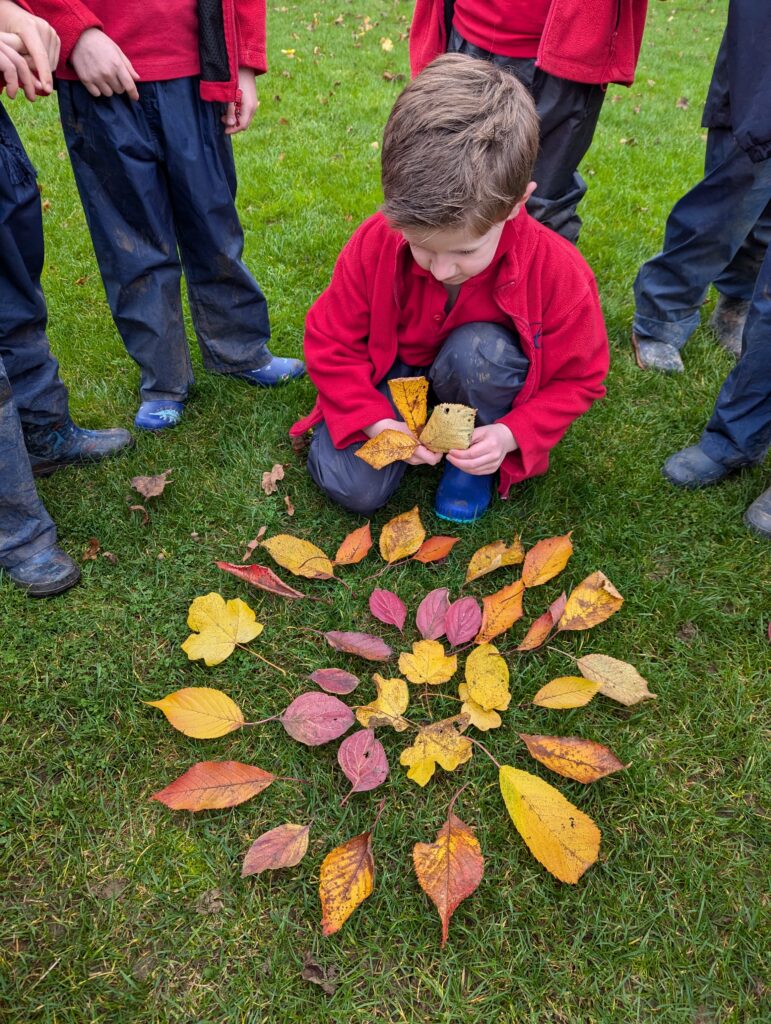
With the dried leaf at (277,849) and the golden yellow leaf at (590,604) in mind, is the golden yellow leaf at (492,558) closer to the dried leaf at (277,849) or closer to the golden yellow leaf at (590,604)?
the golden yellow leaf at (590,604)

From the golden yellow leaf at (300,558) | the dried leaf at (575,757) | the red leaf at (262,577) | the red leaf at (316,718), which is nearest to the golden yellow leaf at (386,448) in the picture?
the golden yellow leaf at (300,558)

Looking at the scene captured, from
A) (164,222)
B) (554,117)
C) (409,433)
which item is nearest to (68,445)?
(164,222)

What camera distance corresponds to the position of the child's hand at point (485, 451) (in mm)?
1904

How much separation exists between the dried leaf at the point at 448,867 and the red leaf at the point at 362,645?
0.44m

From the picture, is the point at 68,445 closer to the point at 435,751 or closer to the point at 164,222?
the point at 164,222

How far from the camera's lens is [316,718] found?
5.34 ft

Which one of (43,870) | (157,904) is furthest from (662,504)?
(43,870)

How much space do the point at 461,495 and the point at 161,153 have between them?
133 cm

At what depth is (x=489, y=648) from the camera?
5.68 feet

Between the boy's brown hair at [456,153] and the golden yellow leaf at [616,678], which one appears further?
the golden yellow leaf at [616,678]

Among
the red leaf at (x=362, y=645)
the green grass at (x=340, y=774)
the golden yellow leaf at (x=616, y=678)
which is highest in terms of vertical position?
the golden yellow leaf at (x=616, y=678)

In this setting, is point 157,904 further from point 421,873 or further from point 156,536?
point 156,536

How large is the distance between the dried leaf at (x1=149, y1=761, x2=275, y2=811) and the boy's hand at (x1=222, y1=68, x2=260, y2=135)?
182 centimetres

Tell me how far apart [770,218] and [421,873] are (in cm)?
239
